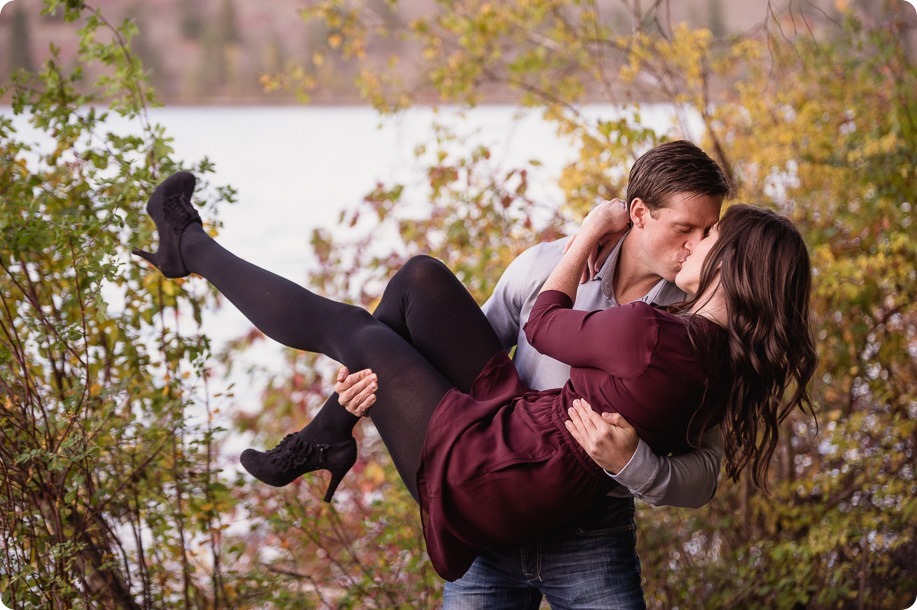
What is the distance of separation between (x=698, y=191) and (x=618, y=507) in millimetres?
727

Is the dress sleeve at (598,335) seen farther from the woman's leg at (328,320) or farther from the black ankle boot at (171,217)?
the black ankle boot at (171,217)

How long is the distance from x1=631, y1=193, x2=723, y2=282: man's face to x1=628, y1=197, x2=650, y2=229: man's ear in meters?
0.02

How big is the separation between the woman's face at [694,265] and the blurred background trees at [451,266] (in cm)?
58

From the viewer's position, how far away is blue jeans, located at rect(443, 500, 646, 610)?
1.86 meters

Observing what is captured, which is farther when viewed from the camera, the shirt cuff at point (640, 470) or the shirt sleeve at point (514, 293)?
the shirt sleeve at point (514, 293)

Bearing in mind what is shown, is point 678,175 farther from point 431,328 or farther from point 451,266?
point 451,266

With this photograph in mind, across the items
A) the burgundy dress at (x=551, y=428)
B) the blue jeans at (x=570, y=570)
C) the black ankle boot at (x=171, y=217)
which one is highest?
the black ankle boot at (x=171, y=217)

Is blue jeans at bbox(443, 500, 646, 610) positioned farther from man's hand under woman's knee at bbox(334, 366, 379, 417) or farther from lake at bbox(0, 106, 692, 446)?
lake at bbox(0, 106, 692, 446)

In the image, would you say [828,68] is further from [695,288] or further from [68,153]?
[68,153]

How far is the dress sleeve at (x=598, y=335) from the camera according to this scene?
166 cm

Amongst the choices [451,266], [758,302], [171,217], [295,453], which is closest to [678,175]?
[758,302]

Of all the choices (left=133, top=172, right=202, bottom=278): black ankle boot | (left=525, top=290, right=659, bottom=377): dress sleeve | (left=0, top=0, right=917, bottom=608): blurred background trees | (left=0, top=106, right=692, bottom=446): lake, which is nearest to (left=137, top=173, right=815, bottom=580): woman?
(left=525, top=290, right=659, bottom=377): dress sleeve

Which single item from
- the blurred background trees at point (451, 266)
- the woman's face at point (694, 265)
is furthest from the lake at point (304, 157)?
the woman's face at point (694, 265)

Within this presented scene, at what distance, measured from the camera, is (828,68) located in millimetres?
4438
